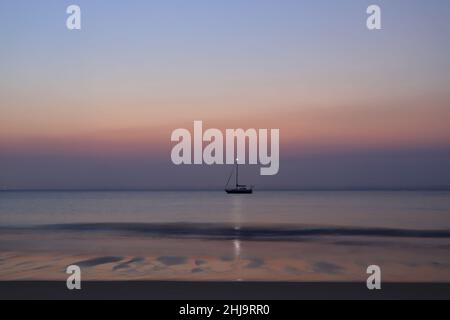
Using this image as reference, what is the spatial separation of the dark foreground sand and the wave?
994cm

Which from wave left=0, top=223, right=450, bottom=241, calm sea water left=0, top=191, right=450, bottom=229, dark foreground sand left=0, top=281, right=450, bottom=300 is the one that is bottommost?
calm sea water left=0, top=191, right=450, bottom=229

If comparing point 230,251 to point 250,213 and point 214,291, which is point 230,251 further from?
point 250,213

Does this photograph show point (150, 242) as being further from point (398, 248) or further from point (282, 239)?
point (398, 248)

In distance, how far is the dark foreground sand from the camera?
→ 843 cm

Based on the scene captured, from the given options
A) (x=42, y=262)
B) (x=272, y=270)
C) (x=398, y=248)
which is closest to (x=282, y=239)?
(x=398, y=248)

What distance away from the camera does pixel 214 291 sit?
883cm

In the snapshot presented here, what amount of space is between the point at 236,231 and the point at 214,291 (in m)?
14.2

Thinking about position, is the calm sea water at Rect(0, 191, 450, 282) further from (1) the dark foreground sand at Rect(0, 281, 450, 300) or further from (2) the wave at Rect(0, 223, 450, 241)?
A: (1) the dark foreground sand at Rect(0, 281, 450, 300)

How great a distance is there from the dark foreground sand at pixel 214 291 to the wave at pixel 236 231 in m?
9.94

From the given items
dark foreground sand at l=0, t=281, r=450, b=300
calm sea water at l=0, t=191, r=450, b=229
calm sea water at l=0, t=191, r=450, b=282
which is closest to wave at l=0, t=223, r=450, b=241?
calm sea water at l=0, t=191, r=450, b=282

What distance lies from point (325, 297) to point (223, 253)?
696cm

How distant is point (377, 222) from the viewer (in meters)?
26.9

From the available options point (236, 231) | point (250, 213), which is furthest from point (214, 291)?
point (250, 213)

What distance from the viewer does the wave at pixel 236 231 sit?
20625 mm
